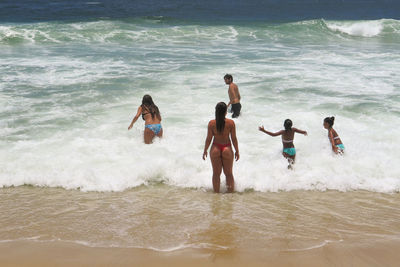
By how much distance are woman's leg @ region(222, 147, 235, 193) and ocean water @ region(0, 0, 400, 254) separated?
172mm

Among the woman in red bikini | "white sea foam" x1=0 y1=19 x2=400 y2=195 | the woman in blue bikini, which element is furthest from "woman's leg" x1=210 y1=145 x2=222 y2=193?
the woman in blue bikini

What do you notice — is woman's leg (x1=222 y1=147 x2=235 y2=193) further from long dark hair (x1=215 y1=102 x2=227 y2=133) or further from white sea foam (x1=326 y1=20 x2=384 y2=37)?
white sea foam (x1=326 y1=20 x2=384 y2=37)

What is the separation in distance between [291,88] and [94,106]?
6084 mm

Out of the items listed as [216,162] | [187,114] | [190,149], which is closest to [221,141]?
[216,162]

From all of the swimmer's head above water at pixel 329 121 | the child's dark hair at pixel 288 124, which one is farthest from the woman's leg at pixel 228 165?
the swimmer's head above water at pixel 329 121

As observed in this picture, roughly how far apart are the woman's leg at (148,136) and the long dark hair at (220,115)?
2894 millimetres

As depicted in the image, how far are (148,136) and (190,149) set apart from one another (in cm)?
95

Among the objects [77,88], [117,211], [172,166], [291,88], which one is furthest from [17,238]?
[291,88]

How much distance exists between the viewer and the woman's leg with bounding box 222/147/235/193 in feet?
19.4

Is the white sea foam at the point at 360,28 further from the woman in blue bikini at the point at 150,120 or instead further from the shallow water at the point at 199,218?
the shallow water at the point at 199,218

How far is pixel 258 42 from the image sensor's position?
2347 cm

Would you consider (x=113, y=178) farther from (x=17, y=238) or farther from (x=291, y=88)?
(x=291, y=88)

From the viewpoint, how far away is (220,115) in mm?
5691

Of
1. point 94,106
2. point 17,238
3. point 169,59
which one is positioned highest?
point 169,59
